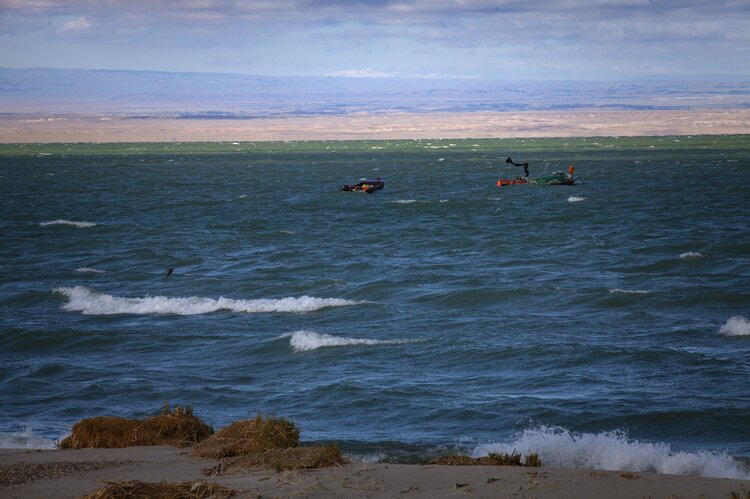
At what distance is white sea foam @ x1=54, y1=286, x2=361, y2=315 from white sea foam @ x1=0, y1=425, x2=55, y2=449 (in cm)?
1261

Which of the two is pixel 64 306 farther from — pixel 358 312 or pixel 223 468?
pixel 223 468

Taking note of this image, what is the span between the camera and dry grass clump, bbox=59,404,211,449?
46.1ft

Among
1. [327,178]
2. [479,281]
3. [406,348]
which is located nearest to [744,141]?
[327,178]

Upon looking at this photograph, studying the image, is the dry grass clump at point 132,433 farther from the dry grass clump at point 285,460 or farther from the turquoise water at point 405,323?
the dry grass clump at point 285,460

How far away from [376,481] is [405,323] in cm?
1564

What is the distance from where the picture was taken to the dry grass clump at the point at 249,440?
41.2 ft

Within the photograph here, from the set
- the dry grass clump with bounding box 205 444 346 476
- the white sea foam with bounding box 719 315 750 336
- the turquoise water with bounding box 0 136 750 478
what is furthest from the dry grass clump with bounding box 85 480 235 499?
the white sea foam with bounding box 719 315 750 336

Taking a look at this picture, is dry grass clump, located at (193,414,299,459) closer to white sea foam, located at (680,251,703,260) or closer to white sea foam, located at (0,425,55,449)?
white sea foam, located at (0,425,55,449)

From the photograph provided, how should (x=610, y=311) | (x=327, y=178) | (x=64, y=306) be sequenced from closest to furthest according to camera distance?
1. (x=610, y=311)
2. (x=64, y=306)
3. (x=327, y=178)

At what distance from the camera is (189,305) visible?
29.9 meters

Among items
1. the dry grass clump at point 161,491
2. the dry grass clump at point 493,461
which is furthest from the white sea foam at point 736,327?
the dry grass clump at point 161,491

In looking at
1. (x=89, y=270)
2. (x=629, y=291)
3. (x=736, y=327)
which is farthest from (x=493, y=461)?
(x=89, y=270)

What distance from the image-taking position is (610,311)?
27453 mm

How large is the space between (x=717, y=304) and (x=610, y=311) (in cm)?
347
